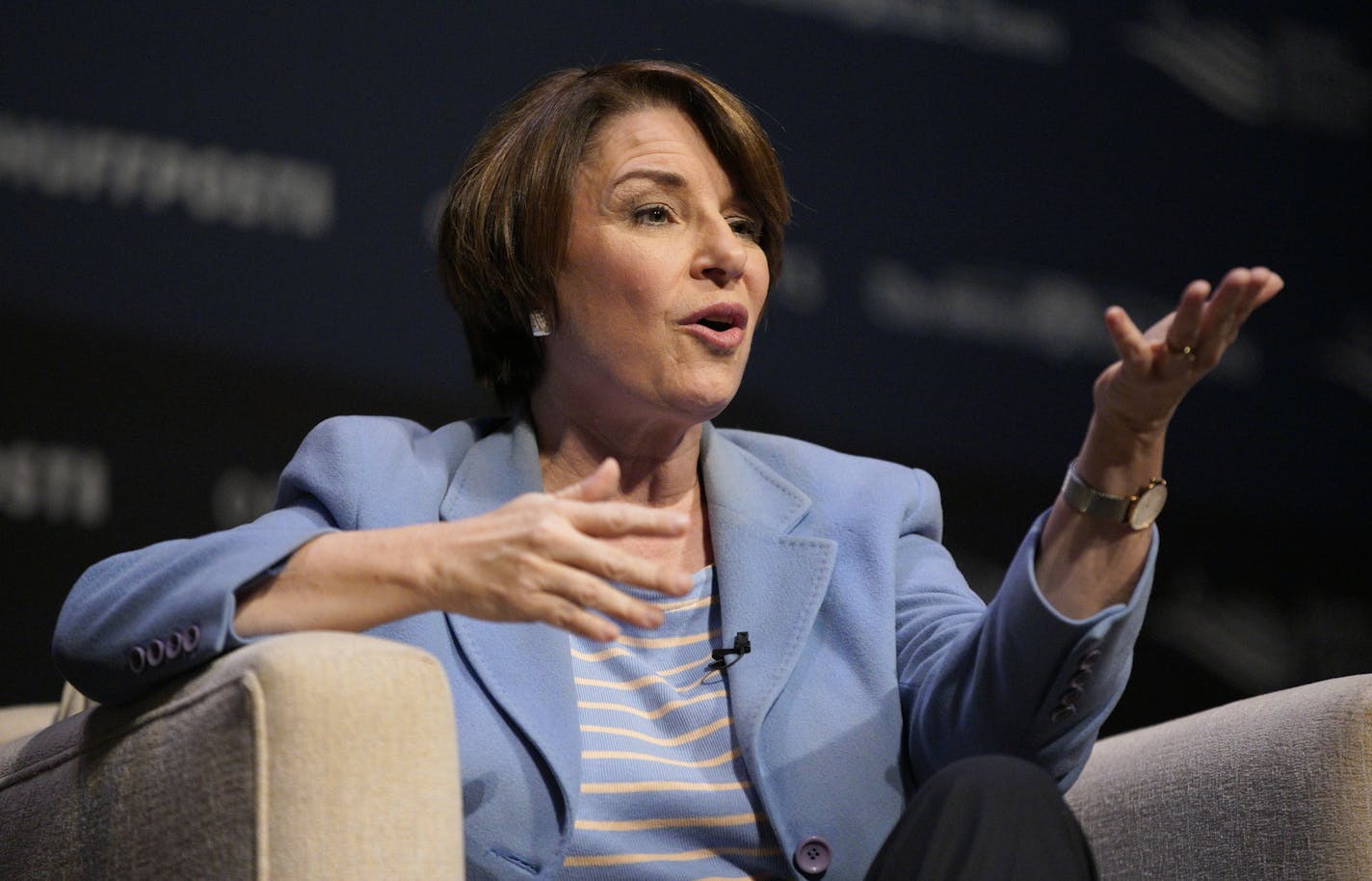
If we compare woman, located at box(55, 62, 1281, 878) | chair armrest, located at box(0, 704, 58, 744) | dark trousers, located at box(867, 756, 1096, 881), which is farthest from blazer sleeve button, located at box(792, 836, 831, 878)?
chair armrest, located at box(0, 704, 58, 744)

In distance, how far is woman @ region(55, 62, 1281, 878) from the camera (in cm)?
119

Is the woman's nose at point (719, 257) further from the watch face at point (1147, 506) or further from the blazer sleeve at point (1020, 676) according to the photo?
the watch face at point (1147, 506)

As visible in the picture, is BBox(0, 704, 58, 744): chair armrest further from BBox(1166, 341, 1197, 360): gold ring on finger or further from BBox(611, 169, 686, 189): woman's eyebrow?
BBox(1166, 341, 1197, 360): gold ring on finger

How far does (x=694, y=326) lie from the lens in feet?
5.46

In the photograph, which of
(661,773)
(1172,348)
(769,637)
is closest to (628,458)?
(769,637)

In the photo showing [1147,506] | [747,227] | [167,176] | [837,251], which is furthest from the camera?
[837,251]

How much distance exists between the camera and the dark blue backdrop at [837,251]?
6.74ft

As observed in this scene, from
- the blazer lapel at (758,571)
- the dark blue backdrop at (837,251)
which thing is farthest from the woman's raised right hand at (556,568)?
the dark blue backdrop at (837,251)

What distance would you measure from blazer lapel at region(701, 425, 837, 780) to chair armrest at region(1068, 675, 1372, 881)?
0.37 metres

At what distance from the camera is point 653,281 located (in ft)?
5.52

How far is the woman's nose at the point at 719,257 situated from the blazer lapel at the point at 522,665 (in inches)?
12.0

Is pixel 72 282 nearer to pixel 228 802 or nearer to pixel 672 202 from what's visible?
pixel 672 202

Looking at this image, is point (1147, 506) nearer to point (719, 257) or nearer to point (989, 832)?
point (989, 832)

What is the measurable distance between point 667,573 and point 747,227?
0.77 meters
